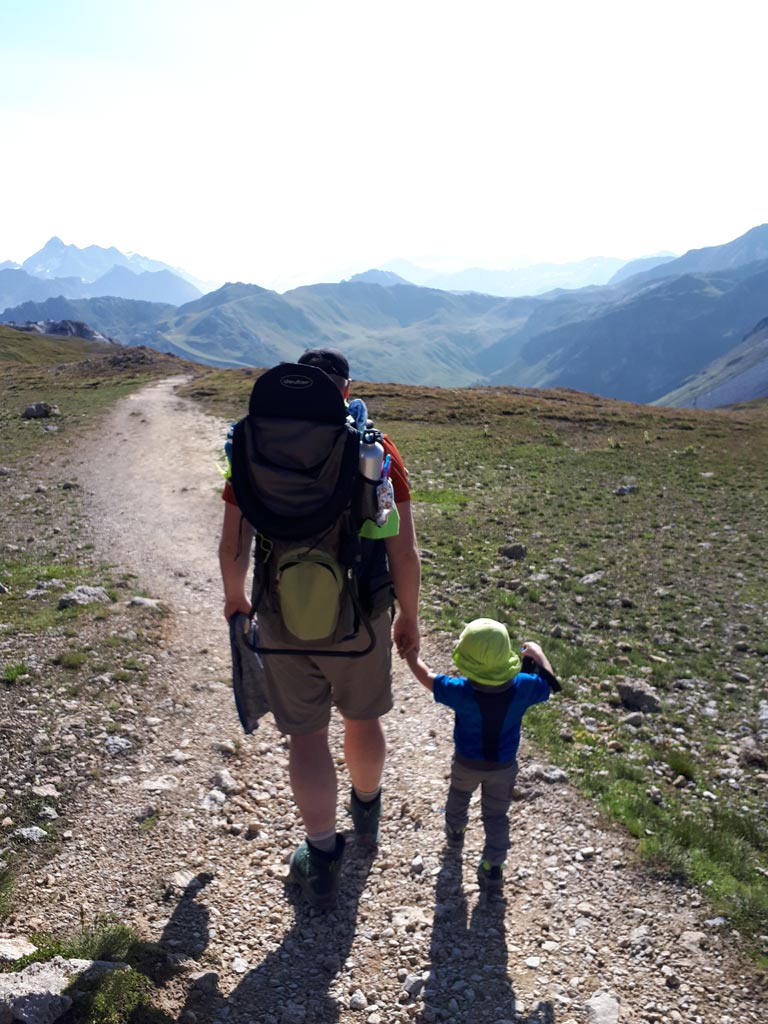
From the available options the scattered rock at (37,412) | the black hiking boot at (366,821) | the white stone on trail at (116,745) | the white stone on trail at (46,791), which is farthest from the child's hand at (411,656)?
the scattered rock at (37,412)

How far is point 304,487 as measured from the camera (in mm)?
3920

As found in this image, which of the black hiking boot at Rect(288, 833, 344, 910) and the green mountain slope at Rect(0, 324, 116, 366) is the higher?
the green mountain slope at Rect(0, 324, 116, 366)

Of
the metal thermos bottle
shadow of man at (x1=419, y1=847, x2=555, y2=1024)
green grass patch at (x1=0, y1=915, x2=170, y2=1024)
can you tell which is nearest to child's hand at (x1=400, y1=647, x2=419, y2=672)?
the metal thermos bottle

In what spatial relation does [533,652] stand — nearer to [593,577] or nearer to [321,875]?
[321,875]

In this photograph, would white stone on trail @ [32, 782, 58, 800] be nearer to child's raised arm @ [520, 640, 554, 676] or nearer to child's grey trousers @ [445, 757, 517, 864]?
child's grey trousers @ [445, 757, 517, 864]

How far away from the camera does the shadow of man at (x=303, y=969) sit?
4.32m

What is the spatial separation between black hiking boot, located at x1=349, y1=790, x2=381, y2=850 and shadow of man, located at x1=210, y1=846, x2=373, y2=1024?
33 cm

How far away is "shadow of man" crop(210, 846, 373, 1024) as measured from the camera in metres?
4.32

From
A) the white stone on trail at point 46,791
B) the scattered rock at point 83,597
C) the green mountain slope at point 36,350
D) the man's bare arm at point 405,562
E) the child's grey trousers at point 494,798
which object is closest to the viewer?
the man's bare arm at point 405,562

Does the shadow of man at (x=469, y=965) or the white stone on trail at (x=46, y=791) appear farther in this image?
the white stone on trail at (x=46, y=791)

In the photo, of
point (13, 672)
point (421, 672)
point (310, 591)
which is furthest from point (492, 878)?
point (13, 672)

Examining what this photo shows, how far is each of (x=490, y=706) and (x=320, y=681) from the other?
4.64 feet

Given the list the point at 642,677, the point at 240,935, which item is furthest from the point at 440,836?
the point at 642,677

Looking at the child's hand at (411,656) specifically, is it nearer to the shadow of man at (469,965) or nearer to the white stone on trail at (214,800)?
the shadow of man at (469,965)
